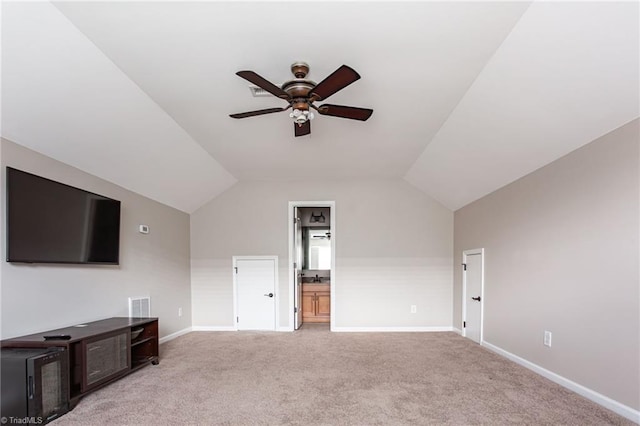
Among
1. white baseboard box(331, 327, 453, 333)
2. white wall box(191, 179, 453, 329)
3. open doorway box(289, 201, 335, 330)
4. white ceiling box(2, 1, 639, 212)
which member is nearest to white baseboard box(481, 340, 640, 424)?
white baseboard box(331, 327, 453, 333)

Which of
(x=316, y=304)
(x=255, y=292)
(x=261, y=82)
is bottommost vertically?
(x=316, y=304)

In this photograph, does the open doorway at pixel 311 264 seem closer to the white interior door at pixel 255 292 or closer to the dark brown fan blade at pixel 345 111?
the white interior door at pixel 255 292

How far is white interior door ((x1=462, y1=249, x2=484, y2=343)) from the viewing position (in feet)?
16.1

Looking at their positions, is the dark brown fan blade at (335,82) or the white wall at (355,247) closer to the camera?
the dark brown fan blade at (335,82)

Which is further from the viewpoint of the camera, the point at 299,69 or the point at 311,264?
the point at 311,264

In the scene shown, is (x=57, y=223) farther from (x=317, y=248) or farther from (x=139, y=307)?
(x=317, y=248)

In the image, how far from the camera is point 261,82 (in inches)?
89.7

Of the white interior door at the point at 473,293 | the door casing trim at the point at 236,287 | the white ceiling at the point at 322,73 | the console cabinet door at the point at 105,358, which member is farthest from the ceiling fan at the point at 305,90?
the door casing trim at the point at 236,287

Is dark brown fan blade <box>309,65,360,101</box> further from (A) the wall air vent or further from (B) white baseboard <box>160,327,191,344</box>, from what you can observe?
(B) white baseboard <box>160,327,191,344</box>

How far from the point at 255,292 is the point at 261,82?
4.49 metres

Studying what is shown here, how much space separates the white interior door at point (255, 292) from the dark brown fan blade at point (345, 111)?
3.78 meters

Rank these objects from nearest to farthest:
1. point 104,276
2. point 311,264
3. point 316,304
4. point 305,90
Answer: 1. point 305,90
2. point 104,276
3. point 316,304
4. point 311,264

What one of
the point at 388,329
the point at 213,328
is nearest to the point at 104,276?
the point at 213,328

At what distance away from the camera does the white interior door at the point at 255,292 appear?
6.04 m
